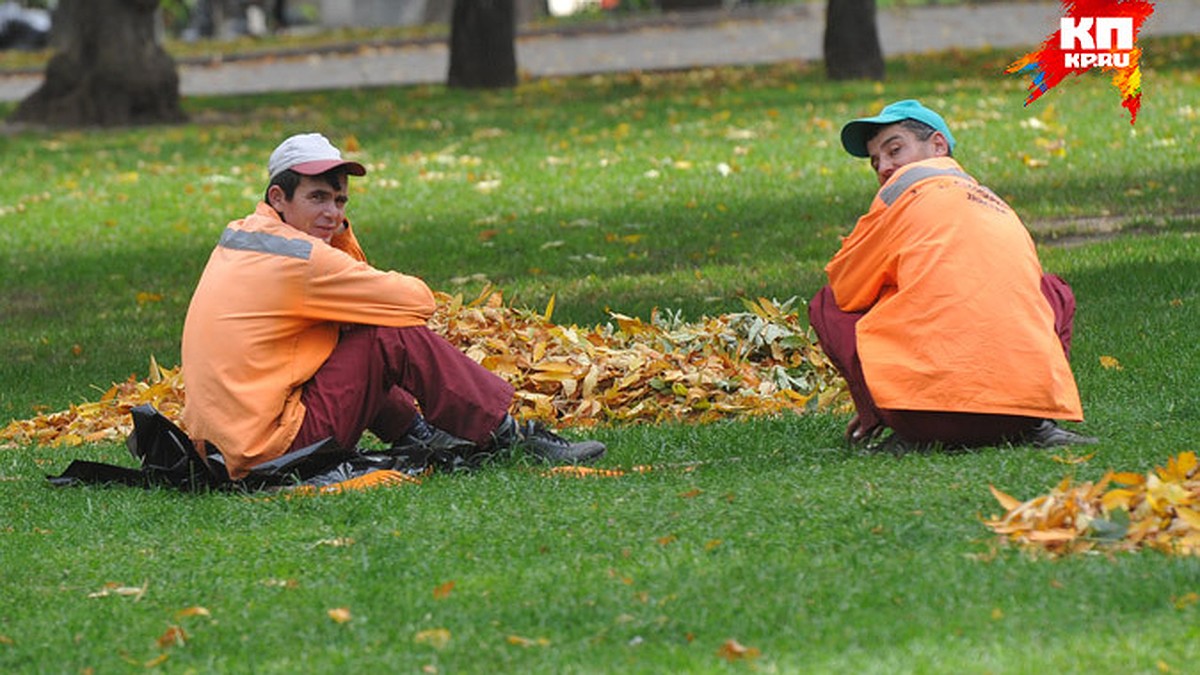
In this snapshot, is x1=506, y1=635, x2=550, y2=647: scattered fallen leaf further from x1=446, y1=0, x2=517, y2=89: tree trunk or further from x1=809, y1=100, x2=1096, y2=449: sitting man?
x1=446, y1=0, x2=517, y2=89: tree trunk

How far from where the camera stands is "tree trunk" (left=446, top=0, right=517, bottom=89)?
2375cm

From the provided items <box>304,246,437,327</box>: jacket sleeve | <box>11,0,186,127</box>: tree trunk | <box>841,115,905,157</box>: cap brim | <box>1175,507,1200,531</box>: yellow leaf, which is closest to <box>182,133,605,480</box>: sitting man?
<box>304,246,437,327</box>: jacket sleeve

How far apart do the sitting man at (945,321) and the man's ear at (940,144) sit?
0.09 m

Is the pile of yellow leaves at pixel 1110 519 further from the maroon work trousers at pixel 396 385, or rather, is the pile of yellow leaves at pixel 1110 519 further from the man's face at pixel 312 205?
the man's face at pixel 312 205

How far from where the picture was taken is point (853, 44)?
21.3 metres

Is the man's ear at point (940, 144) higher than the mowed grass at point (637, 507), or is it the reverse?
the man's ear at point (940, 144)

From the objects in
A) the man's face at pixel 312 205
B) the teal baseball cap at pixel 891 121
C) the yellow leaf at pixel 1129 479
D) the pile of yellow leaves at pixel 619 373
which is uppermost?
the teal baseball cap at pixel 891 121

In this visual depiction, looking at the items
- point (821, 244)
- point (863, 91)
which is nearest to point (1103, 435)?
point (821, 244)

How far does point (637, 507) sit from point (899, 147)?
1.66 metres

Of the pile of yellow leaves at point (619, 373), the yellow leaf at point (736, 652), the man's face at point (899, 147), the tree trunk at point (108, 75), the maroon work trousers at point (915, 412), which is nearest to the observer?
the yellow leaf at point (736, 652)

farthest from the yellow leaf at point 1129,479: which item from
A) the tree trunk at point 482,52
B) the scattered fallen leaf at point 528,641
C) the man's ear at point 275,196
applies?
the tree trunk at point 482,52

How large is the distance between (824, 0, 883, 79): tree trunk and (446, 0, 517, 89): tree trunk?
4.31 m

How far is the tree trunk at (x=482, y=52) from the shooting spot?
23.8 m

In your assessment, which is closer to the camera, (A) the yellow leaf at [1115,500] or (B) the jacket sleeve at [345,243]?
(A) the yellow leaf at [1115,500]
